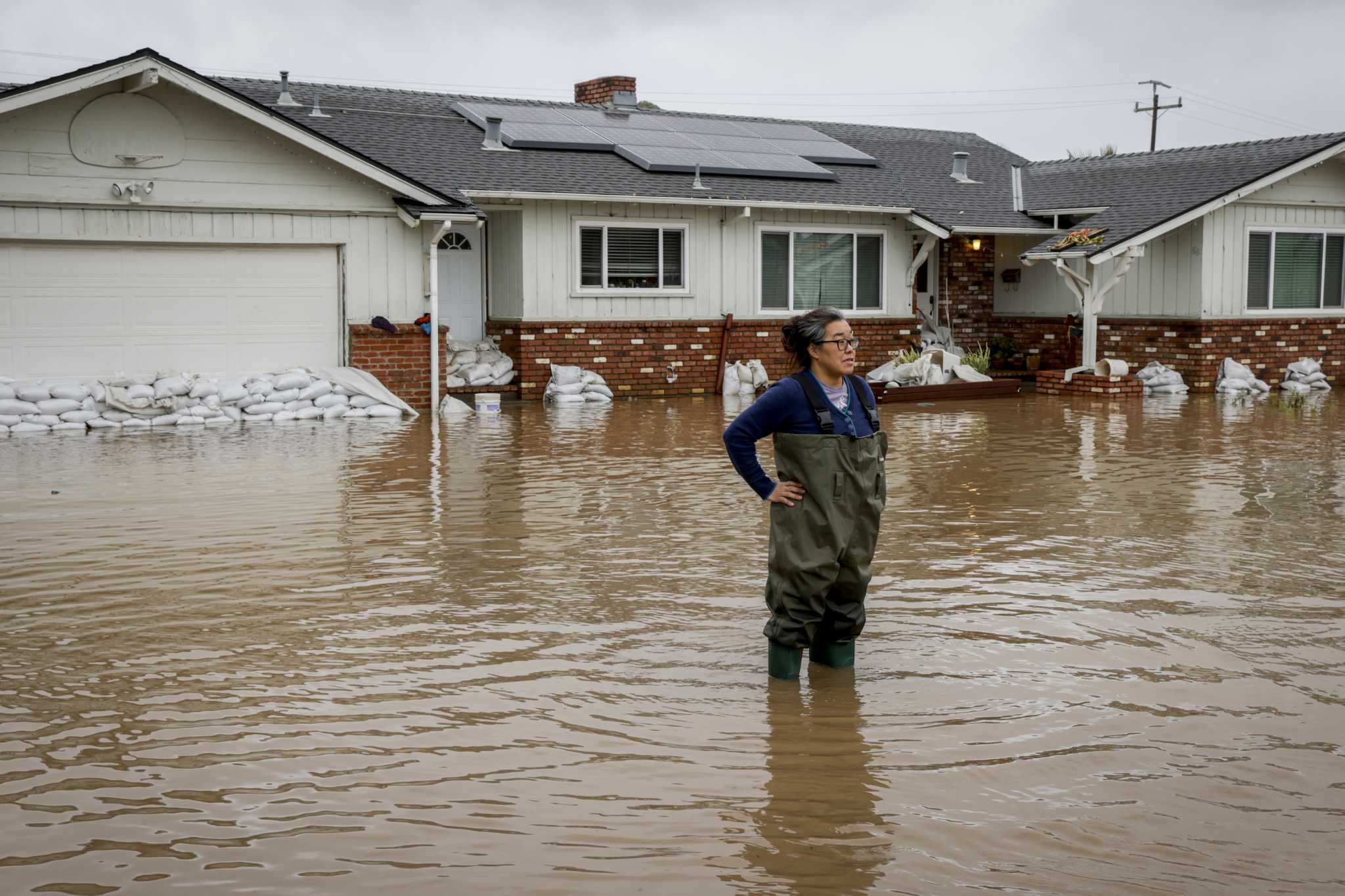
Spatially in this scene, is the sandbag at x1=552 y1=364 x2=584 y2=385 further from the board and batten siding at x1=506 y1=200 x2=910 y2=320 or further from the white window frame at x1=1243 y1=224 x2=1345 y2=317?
the white window frame at x1=1243 y1=224 x2=1345 y2=317

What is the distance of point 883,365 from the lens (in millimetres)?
21953

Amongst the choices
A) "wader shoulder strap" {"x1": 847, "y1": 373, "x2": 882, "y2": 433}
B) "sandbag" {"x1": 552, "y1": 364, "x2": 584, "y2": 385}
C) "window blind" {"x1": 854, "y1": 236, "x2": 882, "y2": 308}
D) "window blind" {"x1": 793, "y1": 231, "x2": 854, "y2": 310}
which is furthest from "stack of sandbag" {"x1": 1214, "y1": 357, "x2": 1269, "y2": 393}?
"wader shoulder strap" {"x1": 847, "y1": 373, "x2": 882, "y2": 433}

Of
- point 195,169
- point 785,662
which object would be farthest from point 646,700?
point 195,169

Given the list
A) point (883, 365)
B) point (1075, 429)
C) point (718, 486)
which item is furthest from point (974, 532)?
point (883, 365)

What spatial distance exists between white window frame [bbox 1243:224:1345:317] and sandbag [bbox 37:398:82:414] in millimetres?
17001

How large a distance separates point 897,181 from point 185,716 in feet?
67.2

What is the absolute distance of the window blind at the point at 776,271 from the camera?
71.7 ft

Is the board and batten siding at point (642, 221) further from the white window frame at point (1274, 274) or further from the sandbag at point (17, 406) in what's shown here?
the sandbag at point (17, 406)

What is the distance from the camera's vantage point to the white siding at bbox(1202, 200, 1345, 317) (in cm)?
2156

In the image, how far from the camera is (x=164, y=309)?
1658 cm

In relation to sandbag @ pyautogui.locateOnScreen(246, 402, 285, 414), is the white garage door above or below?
above

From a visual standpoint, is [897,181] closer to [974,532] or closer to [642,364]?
[642,364]

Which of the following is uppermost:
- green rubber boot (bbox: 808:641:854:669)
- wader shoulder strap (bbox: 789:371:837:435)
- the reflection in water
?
wader shoulder strap (bbox: 789:371:837:435)

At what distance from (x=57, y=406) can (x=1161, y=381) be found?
15341mm
